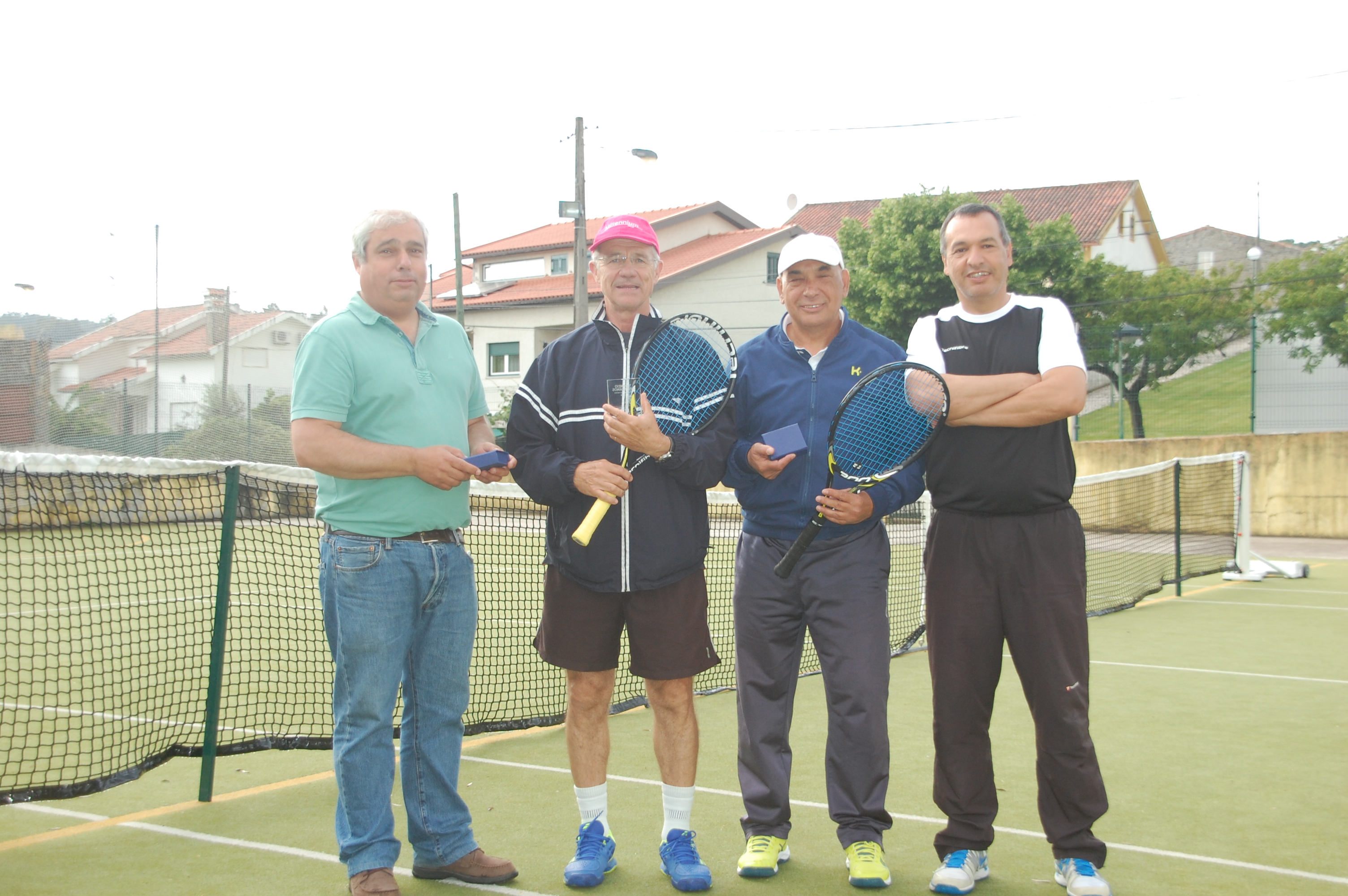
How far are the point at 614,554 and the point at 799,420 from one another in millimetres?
771

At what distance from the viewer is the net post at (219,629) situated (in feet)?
14.8

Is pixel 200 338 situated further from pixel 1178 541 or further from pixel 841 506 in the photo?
pixel 841 506

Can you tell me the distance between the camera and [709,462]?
360cm

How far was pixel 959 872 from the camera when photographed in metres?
3.57

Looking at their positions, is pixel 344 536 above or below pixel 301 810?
above

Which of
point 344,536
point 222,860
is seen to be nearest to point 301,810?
point 222,860

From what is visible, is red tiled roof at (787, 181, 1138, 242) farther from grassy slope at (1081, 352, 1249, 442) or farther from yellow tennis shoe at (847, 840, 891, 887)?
yellow tennis shoe at (847, 840, 891, 887)

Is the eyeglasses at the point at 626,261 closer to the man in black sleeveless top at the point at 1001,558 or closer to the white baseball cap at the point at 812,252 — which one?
the white baseball cap at the point at 812,252

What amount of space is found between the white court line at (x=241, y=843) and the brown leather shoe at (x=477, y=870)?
21mm

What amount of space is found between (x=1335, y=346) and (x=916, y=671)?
16235mm

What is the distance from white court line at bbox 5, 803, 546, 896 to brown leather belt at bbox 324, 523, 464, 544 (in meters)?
1.05

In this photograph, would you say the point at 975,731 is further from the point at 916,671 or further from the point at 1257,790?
the point at 916,671

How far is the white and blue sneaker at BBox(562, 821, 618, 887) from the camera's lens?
3.56 m

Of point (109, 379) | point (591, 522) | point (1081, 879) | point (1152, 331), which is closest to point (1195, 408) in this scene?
point (1152, 331)
